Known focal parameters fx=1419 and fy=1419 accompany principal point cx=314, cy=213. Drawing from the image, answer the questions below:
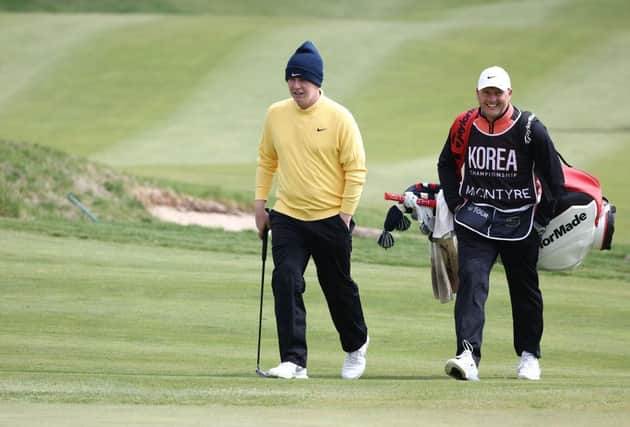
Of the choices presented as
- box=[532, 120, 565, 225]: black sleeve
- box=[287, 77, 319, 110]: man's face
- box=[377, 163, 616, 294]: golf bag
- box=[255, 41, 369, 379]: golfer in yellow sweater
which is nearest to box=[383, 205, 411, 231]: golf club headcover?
box=[377, 163, 616, 294]: golf bag

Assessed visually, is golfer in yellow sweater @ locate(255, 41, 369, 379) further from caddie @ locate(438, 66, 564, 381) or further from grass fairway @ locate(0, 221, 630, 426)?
caddie @ locate(438, 66, 564, 381)

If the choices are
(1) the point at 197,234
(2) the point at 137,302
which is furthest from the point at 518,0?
(2) the point at 137,302

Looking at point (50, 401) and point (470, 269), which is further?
point (470, 269)

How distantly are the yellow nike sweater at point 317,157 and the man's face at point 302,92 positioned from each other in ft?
0.12

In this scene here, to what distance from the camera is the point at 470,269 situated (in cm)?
794

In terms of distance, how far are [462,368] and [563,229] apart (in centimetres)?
123

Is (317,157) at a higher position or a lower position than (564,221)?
higher

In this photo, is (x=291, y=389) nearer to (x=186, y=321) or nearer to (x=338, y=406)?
(x=338, y=406)

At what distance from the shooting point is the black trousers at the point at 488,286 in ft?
25.9

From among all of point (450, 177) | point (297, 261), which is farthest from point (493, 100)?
point (297, 261)

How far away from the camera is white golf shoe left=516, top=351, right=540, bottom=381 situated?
7.89 metres

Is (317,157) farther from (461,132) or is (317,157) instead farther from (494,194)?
(494,194)

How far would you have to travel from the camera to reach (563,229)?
8164 mm

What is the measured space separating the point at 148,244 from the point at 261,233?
9022 mm
